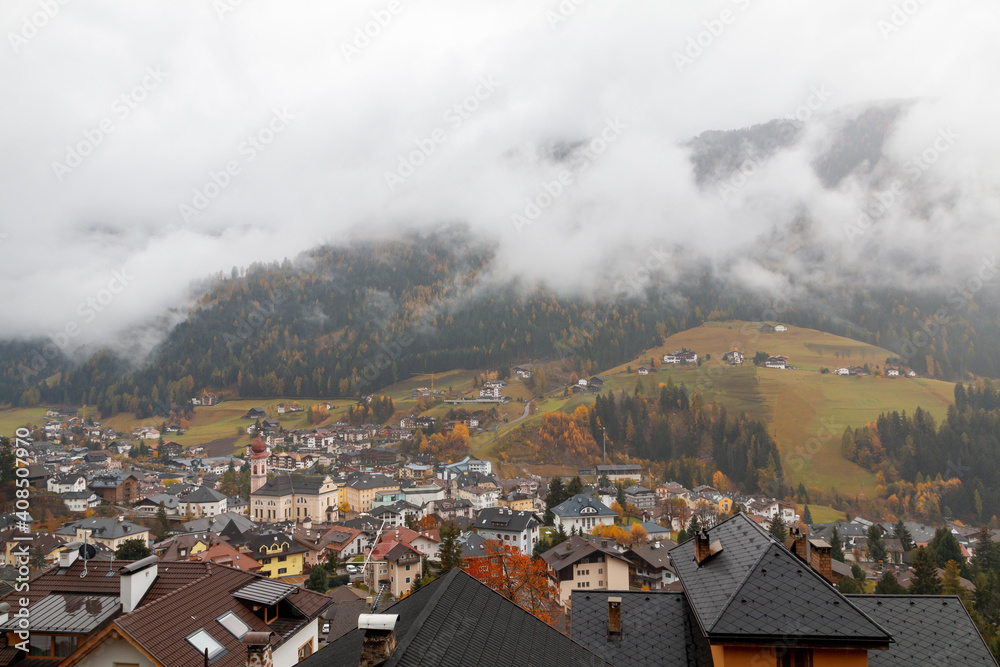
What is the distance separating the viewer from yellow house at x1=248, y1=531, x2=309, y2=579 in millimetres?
53934

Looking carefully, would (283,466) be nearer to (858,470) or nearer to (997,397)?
(858,470)

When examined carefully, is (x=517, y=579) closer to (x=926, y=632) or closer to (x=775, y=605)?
(x=926, y=632)

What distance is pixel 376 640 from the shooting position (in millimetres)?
5996

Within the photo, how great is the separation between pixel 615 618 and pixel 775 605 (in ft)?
11.7

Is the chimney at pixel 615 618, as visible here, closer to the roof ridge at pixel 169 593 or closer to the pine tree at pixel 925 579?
the roof ridge at pixel 169 593

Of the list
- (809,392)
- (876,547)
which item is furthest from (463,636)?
(809,392)

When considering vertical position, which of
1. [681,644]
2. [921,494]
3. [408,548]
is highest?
[681,644]

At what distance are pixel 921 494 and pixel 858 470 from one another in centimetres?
1023

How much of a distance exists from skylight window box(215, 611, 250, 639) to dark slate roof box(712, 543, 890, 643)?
9996 mm

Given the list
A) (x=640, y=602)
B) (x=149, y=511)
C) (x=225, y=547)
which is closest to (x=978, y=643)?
(x=640, y=602)

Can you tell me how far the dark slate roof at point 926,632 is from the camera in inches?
383

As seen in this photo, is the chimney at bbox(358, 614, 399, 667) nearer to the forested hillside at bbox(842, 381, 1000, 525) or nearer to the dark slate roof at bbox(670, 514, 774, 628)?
the dark slate roof at bbox(670, 514, 774, 628)

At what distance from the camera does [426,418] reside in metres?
146

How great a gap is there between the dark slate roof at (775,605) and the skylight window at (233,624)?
9597mm
